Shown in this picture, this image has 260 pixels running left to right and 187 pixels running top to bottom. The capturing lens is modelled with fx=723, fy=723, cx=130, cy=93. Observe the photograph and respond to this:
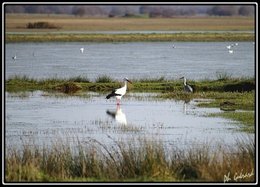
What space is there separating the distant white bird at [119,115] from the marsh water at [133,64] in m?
9.95

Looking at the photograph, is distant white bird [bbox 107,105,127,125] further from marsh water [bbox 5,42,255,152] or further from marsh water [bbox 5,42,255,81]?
marsh water [bbox 5,42,255,81]

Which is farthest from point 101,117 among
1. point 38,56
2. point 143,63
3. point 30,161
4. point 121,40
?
point 121,40

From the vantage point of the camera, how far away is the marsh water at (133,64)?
119 ft

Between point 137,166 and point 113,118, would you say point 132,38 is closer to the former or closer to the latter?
point 113,118

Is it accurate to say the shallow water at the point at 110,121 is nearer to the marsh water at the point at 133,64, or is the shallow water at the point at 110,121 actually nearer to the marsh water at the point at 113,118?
the marsh water at the point at 113,118

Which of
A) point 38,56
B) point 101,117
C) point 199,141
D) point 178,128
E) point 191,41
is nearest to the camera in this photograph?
point 199,141

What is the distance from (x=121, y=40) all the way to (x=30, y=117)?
53667mm

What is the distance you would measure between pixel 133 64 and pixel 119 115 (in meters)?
23.1

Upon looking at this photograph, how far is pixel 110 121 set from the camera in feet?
67.4

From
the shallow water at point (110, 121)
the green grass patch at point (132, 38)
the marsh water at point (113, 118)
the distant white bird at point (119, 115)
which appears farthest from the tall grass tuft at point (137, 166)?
the green grass patch at point (132, 38)

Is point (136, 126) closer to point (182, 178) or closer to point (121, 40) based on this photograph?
point (182, 178)

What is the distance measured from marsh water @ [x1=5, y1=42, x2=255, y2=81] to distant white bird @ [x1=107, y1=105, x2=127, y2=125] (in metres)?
9.95

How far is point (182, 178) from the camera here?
466 inches

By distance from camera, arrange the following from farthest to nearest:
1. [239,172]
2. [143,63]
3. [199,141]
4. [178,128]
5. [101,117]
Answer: [143,63] → [101,117] → [178,128] → [199,141] → [239,172]
